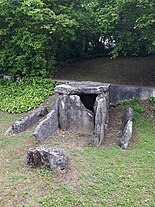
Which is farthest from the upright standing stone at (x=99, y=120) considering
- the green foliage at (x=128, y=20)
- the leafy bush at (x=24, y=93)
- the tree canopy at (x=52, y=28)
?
the leafy bush at (x=24, y=93)

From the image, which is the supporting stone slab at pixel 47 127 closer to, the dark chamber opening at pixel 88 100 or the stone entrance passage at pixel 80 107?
the stone entrance passage at pixel 80 107

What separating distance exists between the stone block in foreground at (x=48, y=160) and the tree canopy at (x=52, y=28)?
428 cm

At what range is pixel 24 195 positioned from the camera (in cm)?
463

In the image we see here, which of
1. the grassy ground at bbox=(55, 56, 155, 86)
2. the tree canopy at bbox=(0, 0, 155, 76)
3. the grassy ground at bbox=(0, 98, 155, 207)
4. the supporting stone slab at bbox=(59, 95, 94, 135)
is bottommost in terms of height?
the grassy ground at bbox=(0, 98, 155, 207)

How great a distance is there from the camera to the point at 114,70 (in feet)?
37.3

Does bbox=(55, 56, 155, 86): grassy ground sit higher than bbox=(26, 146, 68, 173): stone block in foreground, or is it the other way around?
bbox=(55, 56, 155, 86): grassy ground

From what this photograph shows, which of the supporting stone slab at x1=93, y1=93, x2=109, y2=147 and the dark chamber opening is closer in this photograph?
the supporting stone slab at x1=93, y1=93, x2=109, y2=147

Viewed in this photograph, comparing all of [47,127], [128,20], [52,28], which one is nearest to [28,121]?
[47,127]

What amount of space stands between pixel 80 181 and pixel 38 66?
616cm

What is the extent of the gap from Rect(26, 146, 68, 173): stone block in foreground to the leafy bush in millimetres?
3678

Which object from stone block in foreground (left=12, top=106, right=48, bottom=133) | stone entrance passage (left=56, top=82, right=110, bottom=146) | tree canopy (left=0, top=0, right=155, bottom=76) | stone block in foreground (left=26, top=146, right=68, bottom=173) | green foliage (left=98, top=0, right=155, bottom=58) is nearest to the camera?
stone block in foreground (left=26, top=146, right=68, bottom=173)

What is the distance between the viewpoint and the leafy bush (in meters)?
9.05

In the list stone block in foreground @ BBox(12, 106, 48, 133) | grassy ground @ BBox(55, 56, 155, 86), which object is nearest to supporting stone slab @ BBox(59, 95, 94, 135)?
stone block in foreground @ BBox(12, 106, 48, 133)

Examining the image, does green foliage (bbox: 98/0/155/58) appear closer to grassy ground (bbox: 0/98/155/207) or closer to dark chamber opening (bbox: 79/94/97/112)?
dark chamber opening (bbox: 79/94/97/112)
